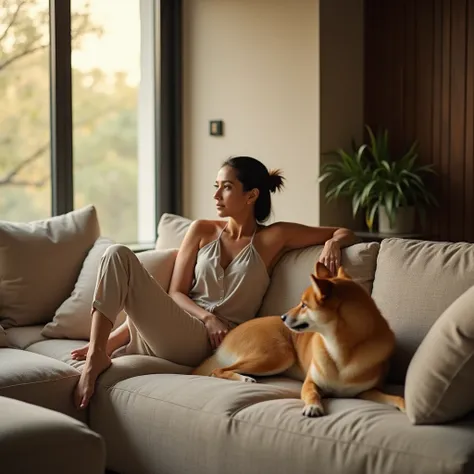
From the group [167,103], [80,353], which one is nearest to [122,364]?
[80,353]

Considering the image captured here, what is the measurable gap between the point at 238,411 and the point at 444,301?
757mm

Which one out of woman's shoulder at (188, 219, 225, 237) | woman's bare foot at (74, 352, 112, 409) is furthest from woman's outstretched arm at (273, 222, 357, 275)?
woman's bare foot at (74, 352, 112, 409)

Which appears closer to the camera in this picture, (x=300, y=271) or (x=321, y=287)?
(x=321, y=287)

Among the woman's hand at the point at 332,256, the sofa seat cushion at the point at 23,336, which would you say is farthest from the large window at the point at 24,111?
the woman's hand at the point at 332,256

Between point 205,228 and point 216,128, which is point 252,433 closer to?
point 205,228

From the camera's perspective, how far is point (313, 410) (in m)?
2.43

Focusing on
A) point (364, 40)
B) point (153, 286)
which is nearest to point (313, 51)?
point (364, 40)

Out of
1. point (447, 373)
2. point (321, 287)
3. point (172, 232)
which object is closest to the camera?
point (447, 373)

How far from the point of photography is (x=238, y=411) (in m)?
2.53

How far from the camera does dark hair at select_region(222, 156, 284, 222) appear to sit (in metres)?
3.41

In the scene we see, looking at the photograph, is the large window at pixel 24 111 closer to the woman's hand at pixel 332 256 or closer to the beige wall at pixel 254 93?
the beige wall at pixel 254 93

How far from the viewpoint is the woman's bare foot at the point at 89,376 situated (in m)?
2.92

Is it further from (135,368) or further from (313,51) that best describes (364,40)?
(135,368)

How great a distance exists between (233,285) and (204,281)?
118 millimetres
